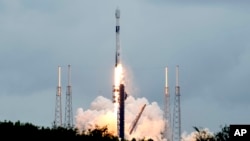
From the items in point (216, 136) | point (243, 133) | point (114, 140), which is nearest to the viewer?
point (243, 133)

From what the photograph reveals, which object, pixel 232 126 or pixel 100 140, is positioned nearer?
pixel 232 126

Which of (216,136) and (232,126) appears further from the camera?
(216,136)

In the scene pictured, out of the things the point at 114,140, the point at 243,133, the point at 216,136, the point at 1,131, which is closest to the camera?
the point at 243,133

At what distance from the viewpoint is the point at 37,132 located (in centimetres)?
16300

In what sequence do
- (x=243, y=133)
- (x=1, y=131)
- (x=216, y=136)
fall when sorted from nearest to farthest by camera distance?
1. (x=243, y=133)
2. (x=1, y=131)
3. (x=216, y=136)

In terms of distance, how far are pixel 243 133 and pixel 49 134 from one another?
44.3m

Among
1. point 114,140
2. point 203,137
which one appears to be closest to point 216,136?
point 203,137

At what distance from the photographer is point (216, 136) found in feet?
602

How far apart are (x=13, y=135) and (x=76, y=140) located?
9.43 meters

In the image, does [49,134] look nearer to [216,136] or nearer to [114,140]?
[114,140]

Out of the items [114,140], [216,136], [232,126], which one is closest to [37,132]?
[114,140]

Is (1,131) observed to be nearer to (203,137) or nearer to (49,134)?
(49,134)

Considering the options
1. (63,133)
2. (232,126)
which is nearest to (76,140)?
(63,133)

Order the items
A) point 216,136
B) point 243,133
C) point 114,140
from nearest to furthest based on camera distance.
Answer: point 243,133, point 114,140, point 216,136
